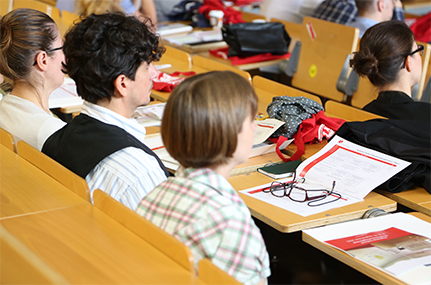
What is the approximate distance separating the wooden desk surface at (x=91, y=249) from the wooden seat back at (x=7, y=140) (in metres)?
0.54

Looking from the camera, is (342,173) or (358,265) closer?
(358,265)

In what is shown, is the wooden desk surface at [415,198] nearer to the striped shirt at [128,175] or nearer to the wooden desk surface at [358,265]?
the wooden desk surface at [358,265]

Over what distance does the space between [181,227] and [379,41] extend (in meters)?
1.55

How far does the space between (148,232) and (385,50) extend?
62.9 inches

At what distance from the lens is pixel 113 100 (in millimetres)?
1693

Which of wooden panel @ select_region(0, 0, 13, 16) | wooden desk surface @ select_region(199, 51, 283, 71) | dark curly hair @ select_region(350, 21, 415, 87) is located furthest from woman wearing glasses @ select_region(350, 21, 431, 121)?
wooden panel @ select_region(0, 0, 13, 16)

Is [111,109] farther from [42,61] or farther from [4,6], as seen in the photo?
[4,6]

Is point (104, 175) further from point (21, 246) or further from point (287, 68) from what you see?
point (287, 68)

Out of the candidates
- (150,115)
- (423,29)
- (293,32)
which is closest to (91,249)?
(150,115)

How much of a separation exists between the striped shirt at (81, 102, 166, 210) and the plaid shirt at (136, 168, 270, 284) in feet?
1.08

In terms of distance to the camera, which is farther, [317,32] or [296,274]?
[317,32]

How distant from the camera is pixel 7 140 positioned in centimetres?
182

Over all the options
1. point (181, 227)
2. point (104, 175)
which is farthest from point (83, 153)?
point (181, 227)

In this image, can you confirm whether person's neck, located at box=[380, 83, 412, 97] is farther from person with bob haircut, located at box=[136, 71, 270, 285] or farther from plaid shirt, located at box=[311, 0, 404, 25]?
plaid shirt, located at box=[311, 0, 404, 25]
